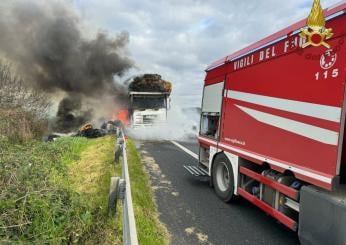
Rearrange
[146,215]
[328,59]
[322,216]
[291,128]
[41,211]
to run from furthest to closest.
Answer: [146,215]
[291,128]
[41,211]
[328,59]
[322,216]

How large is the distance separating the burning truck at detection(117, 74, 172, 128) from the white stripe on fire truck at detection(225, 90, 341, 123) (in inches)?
678

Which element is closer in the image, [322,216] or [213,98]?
[322,216]

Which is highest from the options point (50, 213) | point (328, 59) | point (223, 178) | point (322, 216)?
point (328, 59)

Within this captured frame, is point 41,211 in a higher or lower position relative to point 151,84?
lower

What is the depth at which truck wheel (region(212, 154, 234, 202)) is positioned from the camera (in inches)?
281

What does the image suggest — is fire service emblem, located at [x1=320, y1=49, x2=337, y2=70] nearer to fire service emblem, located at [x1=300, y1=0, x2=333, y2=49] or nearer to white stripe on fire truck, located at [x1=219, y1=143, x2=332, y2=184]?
fire service emblem, located at [x1=300, y1=0, x2=333, y2=49]

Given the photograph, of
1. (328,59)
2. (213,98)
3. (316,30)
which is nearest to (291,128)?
(328,59)

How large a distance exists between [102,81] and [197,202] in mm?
25333

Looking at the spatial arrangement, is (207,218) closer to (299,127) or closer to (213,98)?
(299,127)

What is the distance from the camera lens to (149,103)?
79.9 feet

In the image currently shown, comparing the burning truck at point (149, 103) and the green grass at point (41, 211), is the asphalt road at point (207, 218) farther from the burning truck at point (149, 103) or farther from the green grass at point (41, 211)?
the burning truck at point (149, 103)

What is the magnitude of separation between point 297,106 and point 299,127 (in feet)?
0.90

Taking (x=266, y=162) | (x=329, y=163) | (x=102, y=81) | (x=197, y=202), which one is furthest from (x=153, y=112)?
(x=329, y=163)

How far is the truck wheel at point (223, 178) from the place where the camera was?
7.13 metres
